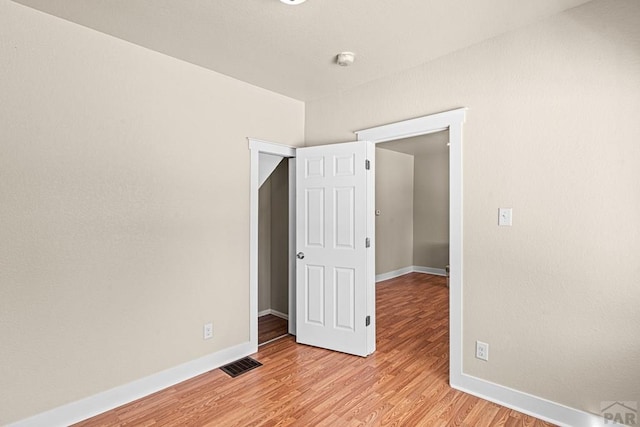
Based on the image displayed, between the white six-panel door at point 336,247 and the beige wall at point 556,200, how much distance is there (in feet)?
2.93

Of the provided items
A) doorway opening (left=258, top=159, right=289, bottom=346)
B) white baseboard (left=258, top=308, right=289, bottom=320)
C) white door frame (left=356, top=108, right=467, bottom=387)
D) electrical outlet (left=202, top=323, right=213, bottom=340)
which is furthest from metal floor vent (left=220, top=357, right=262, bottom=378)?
white door frame (left=356, top=108, right=467, bottom=387)

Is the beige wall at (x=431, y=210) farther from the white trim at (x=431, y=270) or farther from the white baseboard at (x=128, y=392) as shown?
the white baseboard at (x=128, y=392)

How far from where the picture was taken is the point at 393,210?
6707 mm

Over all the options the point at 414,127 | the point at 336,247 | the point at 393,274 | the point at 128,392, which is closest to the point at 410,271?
the point at 393,274

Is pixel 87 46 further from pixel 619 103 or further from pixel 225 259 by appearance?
pixel 619 103

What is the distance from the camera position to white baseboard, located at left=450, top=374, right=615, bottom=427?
200 cm

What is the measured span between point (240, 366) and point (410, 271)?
5.00 m

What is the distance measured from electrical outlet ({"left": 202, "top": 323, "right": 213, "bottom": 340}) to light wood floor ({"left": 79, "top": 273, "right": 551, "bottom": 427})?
30 cm

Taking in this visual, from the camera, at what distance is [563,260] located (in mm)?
2092

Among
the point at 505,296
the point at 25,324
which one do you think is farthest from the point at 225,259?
→ the point at 505,296

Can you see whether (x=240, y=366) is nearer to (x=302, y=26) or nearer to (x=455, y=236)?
(x=455, y=236)

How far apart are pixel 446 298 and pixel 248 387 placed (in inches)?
141

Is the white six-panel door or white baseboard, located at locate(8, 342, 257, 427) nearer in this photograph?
white baseboard, located at locate(8, 342, 257, 427)

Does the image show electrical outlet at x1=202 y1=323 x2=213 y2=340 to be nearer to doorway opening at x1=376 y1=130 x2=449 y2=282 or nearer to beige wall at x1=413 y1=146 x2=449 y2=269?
doorway opening at x1=376 y1=130 x2=449 y2=282
